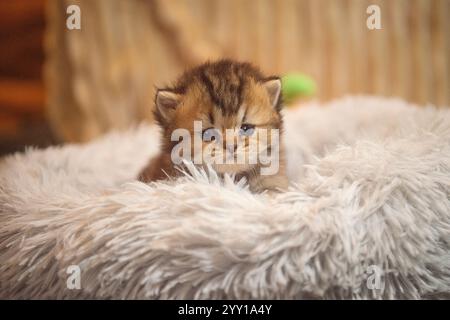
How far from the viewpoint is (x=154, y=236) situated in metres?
0.85

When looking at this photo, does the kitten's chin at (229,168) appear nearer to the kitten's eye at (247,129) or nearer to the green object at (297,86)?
the kitten's eye at (247,129)

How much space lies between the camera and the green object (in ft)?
6.86

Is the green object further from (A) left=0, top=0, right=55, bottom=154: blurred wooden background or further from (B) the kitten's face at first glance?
(A) left=0, top=0, right=55, bottom=154: blurred wooden background

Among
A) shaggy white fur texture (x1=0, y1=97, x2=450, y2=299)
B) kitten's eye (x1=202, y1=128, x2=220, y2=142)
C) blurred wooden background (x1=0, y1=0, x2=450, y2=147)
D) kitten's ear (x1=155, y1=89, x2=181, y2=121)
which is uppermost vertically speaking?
blurred wooden background (x1=0, y1=0, x2=450, y2=147)

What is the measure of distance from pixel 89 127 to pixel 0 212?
1211 millimetres

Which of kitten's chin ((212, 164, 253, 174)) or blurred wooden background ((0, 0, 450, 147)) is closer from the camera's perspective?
kitten's chin ((212, 164, 253, 174))

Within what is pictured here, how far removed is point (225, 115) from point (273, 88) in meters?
0.17

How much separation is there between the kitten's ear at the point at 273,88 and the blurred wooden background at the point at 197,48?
1.05m

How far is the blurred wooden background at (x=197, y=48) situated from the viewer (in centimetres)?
211

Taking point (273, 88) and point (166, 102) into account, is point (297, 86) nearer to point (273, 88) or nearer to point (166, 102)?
point (273, 88)

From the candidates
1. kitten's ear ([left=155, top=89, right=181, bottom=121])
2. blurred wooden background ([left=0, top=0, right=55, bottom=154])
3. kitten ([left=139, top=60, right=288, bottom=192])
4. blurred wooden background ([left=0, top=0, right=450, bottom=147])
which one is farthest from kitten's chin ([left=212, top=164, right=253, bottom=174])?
blurred wooden background ([left=0, top=0, right=450, bottom=147])

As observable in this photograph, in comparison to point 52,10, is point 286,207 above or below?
below
